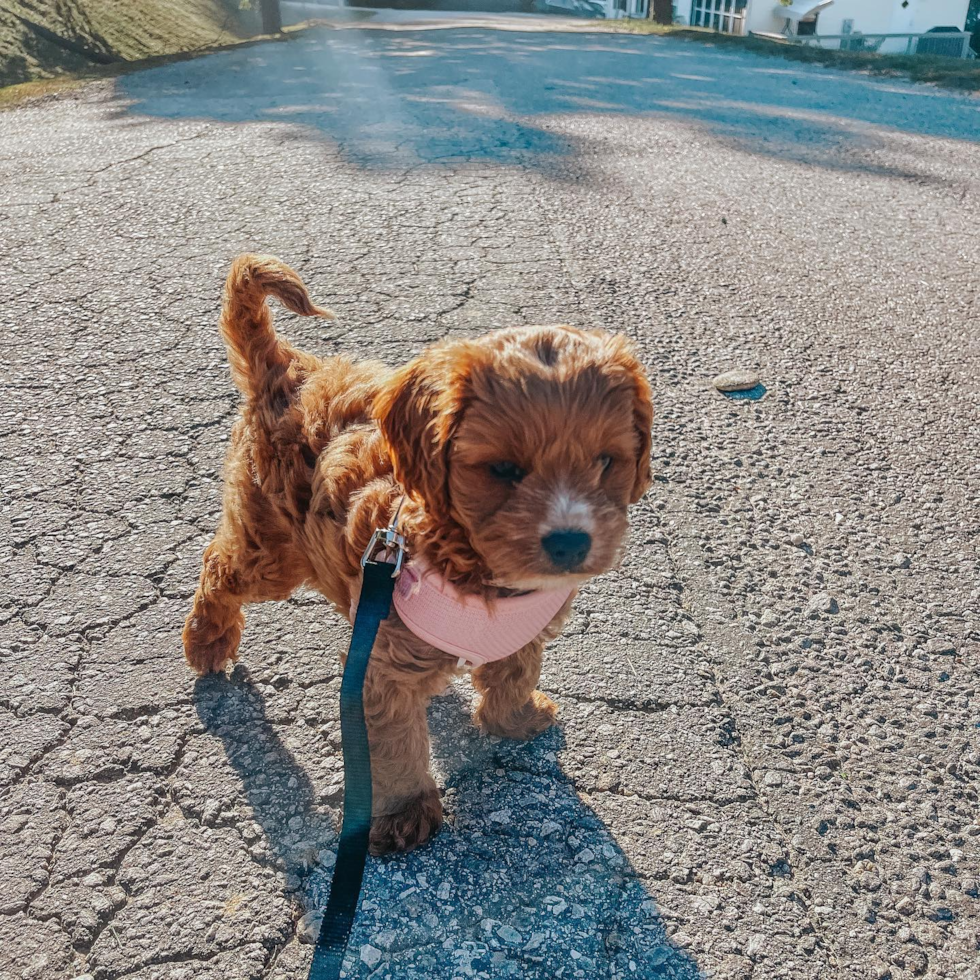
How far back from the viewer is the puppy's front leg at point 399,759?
230 cm

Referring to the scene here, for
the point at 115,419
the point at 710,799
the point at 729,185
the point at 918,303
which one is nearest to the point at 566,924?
the point at 710,799

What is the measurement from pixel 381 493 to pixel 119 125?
933 centimetres

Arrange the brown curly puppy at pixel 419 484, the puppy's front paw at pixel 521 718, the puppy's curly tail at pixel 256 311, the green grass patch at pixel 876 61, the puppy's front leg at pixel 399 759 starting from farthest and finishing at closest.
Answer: the green grass patch at pixel 876 61 → the puppy's front paw at pixel 521 718 → the puppy's curly tail at pixel 256 311 → the puppy's front leg at pixel 399 759 → the brown curly puppy at pixel 419 484

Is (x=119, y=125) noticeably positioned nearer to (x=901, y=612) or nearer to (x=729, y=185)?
(x=729, y=185)

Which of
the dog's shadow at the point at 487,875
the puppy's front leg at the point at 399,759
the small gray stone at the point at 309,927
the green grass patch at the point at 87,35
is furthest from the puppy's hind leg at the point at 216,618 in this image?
the green grass patch at the point at 87,35

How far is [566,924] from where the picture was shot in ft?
7.12

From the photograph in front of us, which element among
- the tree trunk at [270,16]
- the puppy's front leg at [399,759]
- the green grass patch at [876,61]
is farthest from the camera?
the tree trunk at [270,16]

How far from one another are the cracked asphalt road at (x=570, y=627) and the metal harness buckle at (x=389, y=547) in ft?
2.69

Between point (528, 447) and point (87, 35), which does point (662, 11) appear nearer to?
point (87, 35)

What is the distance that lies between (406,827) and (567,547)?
100 cm

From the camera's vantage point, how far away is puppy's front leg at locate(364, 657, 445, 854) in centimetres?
230

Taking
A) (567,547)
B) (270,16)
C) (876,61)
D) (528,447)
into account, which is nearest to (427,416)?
(528,447)

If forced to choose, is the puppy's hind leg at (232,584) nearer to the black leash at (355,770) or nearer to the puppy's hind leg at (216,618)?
the puppy's hind leg at (216,618)

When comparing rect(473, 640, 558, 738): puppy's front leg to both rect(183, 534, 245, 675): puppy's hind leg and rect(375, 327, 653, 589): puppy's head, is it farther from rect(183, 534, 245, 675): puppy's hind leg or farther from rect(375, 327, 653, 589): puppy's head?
rect(183, 534, 245, 675): puppy's hind leg
